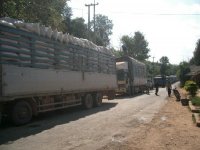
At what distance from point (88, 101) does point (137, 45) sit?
91.9m

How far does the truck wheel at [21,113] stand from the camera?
11.8m

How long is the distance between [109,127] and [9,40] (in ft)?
14.9

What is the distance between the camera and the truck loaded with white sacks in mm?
11398

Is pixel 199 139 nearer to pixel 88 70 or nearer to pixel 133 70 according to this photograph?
pixel 88 70

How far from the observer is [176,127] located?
38.0 ft

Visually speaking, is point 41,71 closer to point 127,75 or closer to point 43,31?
point 43,31

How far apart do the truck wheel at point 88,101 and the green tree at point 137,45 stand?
8742cm

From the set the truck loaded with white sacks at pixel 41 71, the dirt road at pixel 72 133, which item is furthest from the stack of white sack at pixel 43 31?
the dirt road at pixel 72 133

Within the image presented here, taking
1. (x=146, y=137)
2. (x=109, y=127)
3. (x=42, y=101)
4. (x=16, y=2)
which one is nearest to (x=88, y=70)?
(x=42, y=101)

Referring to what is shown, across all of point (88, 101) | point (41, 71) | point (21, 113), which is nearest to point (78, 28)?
point (88, 101)

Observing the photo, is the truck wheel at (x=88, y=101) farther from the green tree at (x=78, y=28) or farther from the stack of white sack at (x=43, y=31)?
the green tree at (x=78, y=28)

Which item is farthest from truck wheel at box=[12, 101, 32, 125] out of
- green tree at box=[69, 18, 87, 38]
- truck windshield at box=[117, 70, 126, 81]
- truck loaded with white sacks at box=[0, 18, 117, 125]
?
green tree at box=[69, 18, 87, 38]

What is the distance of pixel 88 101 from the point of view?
1866 centimetres

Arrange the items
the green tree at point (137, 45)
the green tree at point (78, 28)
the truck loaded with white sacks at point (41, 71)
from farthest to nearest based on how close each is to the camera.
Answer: the green tree at point (137, 45)
the green tree at point (78, 28)
the truck loaded with white sacks at point (41, 71)
